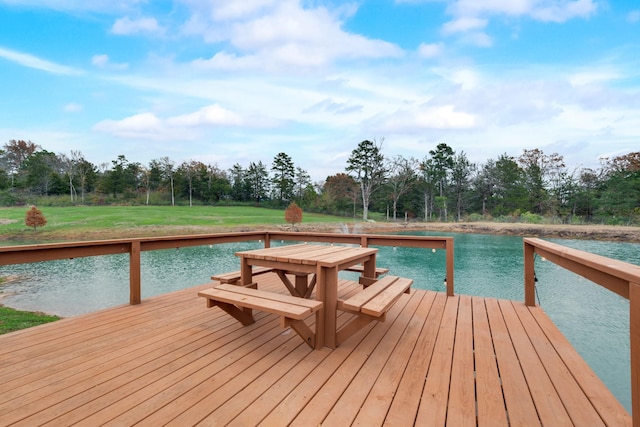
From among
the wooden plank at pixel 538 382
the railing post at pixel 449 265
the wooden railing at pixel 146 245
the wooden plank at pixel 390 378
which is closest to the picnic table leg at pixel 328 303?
the wooden plank at pixel 390 378

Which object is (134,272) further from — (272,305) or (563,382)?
(563,382)

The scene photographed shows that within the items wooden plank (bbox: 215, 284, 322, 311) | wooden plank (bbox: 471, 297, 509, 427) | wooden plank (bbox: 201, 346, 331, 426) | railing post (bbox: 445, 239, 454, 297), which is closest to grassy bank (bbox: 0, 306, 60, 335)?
wooden plank (bbox: 215, 284, 322, 311)

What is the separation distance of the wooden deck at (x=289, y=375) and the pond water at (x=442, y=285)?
1.69 meters

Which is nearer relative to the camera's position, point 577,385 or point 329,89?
point 577,385

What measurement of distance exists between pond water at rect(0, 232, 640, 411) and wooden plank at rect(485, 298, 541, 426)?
1392 millimetres

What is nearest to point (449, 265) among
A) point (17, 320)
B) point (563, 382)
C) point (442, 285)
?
point (563, 382)

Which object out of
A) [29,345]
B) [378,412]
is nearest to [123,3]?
[29,345]

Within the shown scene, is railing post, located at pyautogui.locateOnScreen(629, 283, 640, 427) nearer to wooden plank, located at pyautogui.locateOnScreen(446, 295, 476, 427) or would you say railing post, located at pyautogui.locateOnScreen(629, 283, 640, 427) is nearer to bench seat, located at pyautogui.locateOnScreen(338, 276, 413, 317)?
wooden plank, located at pyautogui.locateOnScreen(446, 295, 476, 427)

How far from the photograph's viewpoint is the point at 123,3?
6.71m

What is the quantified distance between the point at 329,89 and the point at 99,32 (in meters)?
7.68

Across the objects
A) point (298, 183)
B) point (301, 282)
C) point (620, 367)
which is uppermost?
point (298, 183)

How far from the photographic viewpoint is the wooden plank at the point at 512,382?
4.16 feet

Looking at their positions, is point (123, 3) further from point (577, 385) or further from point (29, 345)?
point (577, 385)

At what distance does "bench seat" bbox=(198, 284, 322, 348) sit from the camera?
170 cm
